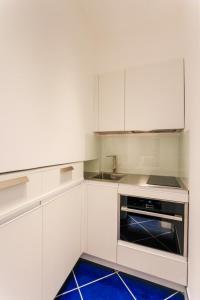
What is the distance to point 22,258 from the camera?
823 millimetres

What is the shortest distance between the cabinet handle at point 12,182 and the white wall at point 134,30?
5.09 ft

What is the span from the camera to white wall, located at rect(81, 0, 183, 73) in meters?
1.48

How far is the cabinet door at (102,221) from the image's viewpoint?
145cm

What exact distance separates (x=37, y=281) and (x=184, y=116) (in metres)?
1.61

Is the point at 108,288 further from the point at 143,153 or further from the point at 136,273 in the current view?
the point at 143,153

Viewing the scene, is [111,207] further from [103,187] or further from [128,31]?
[128,31]

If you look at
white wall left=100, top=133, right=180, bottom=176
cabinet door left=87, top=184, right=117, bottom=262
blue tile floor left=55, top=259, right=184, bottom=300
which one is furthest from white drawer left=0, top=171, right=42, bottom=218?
white wall left=100, top=133, right=180, bottom=176

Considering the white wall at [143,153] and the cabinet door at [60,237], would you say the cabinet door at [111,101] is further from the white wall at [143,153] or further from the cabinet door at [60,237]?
the cabinet door at [60,237]

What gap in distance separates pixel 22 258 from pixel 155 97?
1.57m

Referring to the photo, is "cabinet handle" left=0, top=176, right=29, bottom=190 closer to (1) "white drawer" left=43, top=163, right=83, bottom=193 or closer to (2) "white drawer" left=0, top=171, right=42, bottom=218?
(2) "white drawer" left=0, top=171, right=42, bottom=218

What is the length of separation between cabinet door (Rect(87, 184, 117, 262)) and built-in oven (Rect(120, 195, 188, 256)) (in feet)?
0.27

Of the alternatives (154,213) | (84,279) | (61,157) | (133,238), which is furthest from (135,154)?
(84,279)

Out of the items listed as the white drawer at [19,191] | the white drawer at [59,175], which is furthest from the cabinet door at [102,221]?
the white drawer at [19,191]

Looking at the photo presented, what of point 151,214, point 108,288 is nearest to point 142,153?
point 151,214
